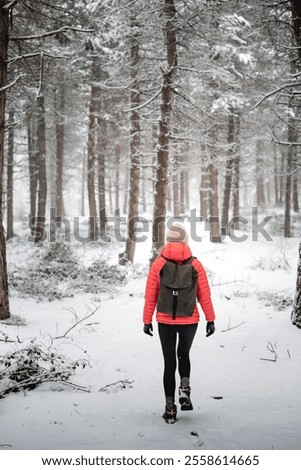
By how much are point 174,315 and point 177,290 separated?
0.90 feet

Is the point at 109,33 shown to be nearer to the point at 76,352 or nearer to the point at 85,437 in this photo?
the point at 76,352

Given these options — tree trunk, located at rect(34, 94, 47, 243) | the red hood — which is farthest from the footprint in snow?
tree trunk, located at rect(34, 94, 47, 243)

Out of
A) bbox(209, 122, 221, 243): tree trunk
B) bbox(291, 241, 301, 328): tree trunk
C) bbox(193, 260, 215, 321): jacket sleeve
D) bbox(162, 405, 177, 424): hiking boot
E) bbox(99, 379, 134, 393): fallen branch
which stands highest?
bbox(209, 122, 221, 243): tree trunk

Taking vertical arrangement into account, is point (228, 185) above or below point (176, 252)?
above

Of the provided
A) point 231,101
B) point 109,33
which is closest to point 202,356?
point 109,33

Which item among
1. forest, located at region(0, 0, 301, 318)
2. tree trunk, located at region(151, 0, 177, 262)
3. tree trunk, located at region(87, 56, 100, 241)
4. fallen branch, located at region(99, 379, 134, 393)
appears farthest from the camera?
tree trunk, located at region(87, 56, 100, 241)

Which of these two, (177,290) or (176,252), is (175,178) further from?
(177,290)

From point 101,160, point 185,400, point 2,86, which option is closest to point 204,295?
point 185,400

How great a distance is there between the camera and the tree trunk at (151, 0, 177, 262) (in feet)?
32.3

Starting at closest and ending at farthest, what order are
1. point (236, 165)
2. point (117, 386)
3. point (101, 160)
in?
point (117, 386), point (236, 165), point (101, 160)

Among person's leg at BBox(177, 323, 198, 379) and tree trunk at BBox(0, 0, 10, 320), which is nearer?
person's leg at BBox(177, 323, 198, 379)

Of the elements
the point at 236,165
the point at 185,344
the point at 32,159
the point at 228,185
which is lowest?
the point at 185,344

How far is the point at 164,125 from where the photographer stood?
1029cm

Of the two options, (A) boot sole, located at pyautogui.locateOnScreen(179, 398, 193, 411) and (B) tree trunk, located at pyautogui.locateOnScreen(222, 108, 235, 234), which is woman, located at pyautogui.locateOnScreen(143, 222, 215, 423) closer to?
(A) boot sole, located at pyautogui.locateOnScreen(179, 398, 193, 411)
